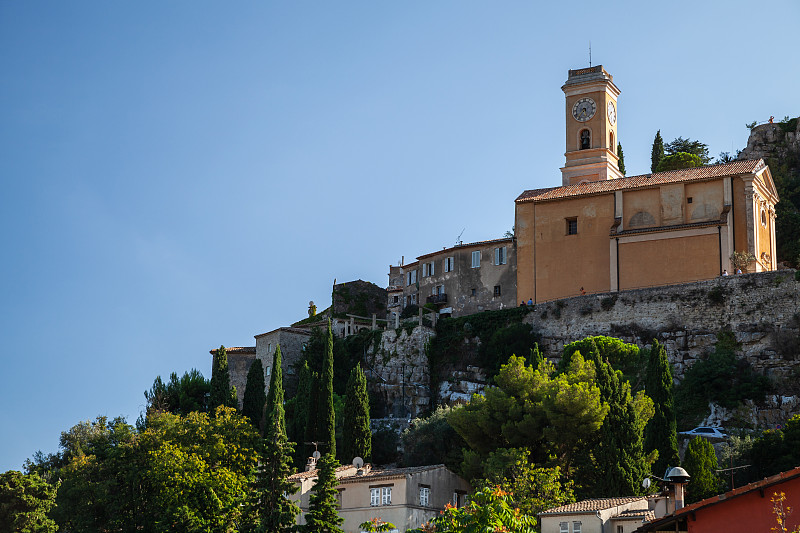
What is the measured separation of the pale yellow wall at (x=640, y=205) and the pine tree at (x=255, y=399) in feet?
68.7

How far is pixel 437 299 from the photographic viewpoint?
6956 centimetres

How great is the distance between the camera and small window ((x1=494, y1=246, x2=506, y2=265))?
66.9 m

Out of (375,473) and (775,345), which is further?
(775,345)

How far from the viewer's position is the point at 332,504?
36.7 metres

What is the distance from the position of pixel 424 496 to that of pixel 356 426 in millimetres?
9560

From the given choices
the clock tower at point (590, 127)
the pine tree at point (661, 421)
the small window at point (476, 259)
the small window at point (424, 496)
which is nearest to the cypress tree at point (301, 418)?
the small window at point (424, 496)

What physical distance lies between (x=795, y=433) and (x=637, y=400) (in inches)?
225

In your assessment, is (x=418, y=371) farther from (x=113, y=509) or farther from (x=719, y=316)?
(x=113, y=509)

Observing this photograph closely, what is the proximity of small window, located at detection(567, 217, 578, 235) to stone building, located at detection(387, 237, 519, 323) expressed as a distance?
482cm

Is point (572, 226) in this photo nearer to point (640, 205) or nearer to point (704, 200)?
point (640, 205)

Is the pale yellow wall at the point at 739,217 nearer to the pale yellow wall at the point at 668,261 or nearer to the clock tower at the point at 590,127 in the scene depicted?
the pale yellow wall at the point at 668,261

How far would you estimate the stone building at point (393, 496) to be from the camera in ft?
136

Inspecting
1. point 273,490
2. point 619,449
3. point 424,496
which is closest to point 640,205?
point 619,449

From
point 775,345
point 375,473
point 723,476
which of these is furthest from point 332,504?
point 775,345
